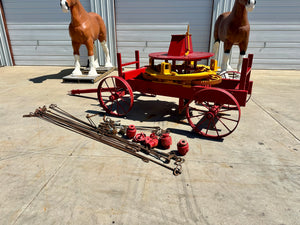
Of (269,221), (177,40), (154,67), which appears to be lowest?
(269,221)

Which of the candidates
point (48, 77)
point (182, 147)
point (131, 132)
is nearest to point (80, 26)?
point (48, 77)

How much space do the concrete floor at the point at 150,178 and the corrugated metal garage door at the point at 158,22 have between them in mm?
7203

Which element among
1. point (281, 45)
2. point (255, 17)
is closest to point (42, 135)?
point (255, 17)

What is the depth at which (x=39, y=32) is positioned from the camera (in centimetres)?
1191

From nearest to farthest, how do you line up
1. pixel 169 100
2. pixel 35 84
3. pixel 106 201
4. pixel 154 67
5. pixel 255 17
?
1. pixel 106 201
2. pixel 154 67
3. pixel 169 100
4. pixel 35 84
5. pixel 255 17

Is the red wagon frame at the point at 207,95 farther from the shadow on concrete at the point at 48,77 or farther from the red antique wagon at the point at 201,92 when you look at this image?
the shadow on concrete at the point at 48,77

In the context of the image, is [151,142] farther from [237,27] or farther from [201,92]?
[237,27]

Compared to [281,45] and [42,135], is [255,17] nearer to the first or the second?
[281,45]

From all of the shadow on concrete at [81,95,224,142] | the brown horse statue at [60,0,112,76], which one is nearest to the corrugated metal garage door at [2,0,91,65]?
the brown horse statue at [60,0,112,76]

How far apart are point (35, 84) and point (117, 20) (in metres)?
5.52

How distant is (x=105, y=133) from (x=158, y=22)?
8.61m

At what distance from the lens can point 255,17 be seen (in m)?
10.4

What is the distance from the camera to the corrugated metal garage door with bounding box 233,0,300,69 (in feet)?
33.4

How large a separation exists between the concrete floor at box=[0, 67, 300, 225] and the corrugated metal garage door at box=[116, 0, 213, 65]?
7.20 meters
